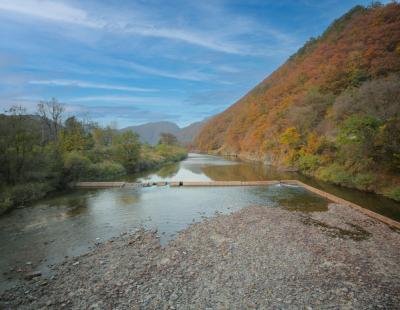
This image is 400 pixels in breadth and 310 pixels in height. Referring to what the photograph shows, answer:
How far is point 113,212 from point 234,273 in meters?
11.5

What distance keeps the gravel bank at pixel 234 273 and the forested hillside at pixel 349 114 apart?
32.9 feet

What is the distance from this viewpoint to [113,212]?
55.1 feet

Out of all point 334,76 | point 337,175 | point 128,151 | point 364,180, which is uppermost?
point 334,76

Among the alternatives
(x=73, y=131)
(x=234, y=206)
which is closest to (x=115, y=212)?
(x=234, y=206)

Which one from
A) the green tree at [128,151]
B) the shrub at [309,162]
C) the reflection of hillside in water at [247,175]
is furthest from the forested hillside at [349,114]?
the green tree at [128,151]

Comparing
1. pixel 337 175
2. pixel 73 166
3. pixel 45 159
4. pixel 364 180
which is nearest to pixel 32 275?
pixel 45 159

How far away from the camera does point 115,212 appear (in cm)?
1678

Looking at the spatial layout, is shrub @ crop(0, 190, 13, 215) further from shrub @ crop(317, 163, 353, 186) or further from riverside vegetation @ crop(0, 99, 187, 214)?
shrub @ crop(317, 163, 353, 186)

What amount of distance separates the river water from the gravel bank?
1.50 metres

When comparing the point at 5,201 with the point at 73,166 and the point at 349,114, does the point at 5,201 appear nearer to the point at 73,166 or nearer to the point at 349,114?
the point at 73,166

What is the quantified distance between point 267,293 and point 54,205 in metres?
18.4

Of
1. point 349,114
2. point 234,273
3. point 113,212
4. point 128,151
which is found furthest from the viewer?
point 128,151

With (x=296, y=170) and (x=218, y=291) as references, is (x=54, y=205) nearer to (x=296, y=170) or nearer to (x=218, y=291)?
(x=218, y=291)

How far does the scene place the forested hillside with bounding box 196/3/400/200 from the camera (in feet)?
64.7
